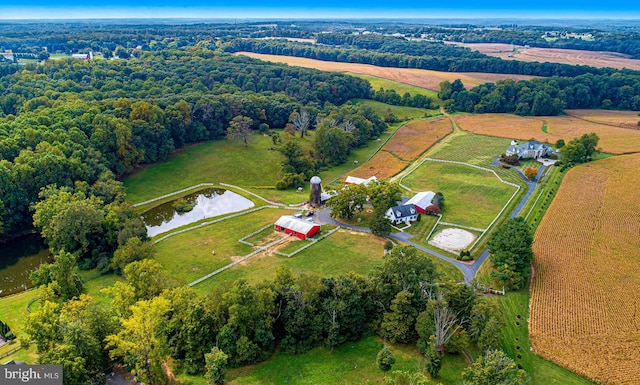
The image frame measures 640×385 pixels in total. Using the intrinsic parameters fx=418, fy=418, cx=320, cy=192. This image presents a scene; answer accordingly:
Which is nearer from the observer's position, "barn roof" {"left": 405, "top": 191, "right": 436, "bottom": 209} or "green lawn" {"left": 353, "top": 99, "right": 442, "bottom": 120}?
"barn roof" {"left": 405, "top": 191, "right": 436, "bottom": 209}

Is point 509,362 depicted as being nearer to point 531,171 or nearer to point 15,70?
point 531,171

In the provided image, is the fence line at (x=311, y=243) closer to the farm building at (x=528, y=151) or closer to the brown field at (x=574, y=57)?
the farm building at (x=528, y=151)

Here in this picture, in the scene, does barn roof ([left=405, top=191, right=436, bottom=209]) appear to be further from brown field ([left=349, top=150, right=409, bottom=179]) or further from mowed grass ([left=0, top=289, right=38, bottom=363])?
mowed grass ([left=0, top=289, right=38, bottom=363])

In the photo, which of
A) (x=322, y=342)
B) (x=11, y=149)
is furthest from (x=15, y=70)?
(x=322, y=342)

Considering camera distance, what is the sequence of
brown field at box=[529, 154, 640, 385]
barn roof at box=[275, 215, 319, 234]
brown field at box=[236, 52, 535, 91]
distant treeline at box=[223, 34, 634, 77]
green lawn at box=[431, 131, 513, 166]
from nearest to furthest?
brown field at box=[529, 154, 640, 385], barn roof at box=[275, 215, 319, 234], green lawn at box=[431, 131, 513, 166], brown field at box=[236, 52, 535, 91], distant treeline at box=[223, 34, 634, 77]

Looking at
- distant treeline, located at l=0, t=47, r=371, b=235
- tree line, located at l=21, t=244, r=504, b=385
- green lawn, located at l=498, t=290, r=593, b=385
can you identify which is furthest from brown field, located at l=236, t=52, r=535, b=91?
tree line, located at l=21, t=244, r=504, b=385

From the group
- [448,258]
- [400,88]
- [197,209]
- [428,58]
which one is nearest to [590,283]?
[448,258]

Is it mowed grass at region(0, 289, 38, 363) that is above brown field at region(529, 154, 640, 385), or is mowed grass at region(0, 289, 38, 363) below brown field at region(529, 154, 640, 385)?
below
